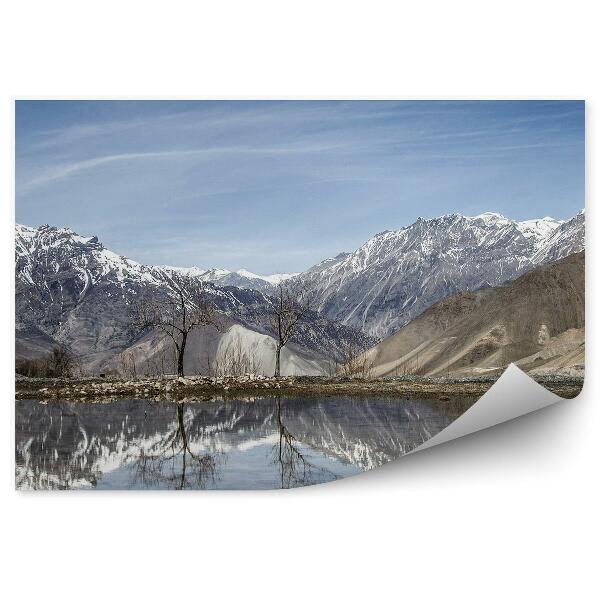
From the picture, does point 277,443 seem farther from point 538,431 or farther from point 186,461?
point 538,431

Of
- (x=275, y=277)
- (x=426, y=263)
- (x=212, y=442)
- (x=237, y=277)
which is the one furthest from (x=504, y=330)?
(x=212, y=442)

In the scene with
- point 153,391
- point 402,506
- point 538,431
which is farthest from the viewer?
point 153,391

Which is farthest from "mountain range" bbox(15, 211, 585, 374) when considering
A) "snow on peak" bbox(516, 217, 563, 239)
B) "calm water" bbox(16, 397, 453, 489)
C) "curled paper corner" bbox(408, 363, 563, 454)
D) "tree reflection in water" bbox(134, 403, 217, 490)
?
"tree reflection in water" bbox(134, 403, 217, 490)

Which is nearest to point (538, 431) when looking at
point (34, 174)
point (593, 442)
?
point (593, 442)

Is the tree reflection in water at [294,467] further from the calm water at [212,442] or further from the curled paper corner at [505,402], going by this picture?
the curled paper corner at [505,402]

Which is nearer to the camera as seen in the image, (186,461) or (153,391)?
(186,461)

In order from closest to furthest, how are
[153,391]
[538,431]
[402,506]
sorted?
1. [402,506]
2. [538,431]
3. [153,391]
